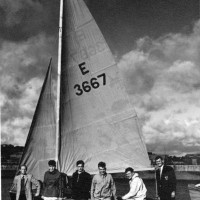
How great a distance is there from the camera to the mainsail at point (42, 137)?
8.68 meters

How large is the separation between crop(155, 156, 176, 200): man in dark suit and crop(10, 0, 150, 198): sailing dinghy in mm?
1528

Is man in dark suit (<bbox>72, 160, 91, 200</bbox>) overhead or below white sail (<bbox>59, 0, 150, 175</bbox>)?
below

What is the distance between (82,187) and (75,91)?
3.50 metres

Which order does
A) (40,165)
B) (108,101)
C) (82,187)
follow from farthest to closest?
(108,101) < (40,165) < (82,187)

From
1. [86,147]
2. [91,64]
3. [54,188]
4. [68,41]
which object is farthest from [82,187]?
[68,41]

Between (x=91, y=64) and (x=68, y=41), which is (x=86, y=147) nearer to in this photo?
(x=91, y=64)

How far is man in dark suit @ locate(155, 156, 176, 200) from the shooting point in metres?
7.16

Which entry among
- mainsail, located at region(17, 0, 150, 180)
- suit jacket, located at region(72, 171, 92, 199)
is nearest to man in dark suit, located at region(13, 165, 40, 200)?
suit jacket, located at region(72, 171, 92, 199)

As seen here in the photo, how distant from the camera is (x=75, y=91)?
30.4 ft

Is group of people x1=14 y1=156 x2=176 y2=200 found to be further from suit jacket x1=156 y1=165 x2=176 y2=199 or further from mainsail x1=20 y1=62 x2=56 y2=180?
mainsail x1=20 y1=62 x2=56 y2=180

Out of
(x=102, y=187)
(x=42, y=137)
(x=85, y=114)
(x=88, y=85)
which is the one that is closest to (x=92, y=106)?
(x=85, y=114)

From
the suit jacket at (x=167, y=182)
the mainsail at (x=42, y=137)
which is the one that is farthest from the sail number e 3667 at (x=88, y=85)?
the suit jacket at (x=167, y=182)

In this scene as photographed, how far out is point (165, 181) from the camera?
723cm

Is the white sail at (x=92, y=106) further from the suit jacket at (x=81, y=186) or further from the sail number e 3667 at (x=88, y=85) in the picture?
the suit jacket at (x=81, y=186)
